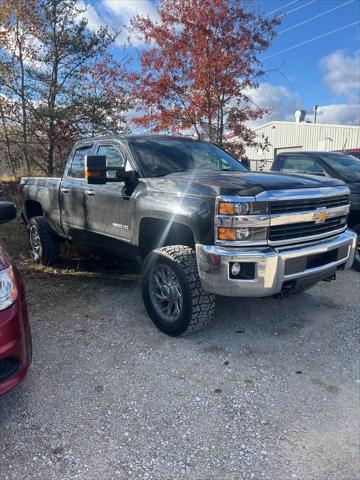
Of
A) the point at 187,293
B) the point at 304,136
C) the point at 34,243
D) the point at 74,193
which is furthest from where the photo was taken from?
the point at 304,136

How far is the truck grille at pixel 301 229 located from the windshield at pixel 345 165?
2325 mm

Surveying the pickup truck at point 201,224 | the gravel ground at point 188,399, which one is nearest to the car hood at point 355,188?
the pickup truck at point 201,224

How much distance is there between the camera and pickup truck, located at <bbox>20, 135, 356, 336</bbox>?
305 cm

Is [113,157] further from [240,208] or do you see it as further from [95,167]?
[240,208]

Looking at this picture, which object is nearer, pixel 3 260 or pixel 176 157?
pixel 3 260

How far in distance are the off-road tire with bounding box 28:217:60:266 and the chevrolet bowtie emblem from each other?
389cm

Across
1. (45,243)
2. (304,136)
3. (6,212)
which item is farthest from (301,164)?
(304,136)

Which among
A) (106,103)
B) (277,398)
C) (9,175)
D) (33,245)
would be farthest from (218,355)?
(9,175)

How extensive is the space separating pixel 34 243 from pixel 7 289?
3940 millimetres

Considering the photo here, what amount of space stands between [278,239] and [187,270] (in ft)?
2.66

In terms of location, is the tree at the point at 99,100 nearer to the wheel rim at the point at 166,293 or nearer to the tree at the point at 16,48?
the tree at the point at 16,48

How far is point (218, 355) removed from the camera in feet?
10.8

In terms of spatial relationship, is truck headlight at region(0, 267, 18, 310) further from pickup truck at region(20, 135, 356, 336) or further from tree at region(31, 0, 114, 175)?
tree at region(31, 0, 114, 175)

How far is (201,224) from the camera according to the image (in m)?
3.16
